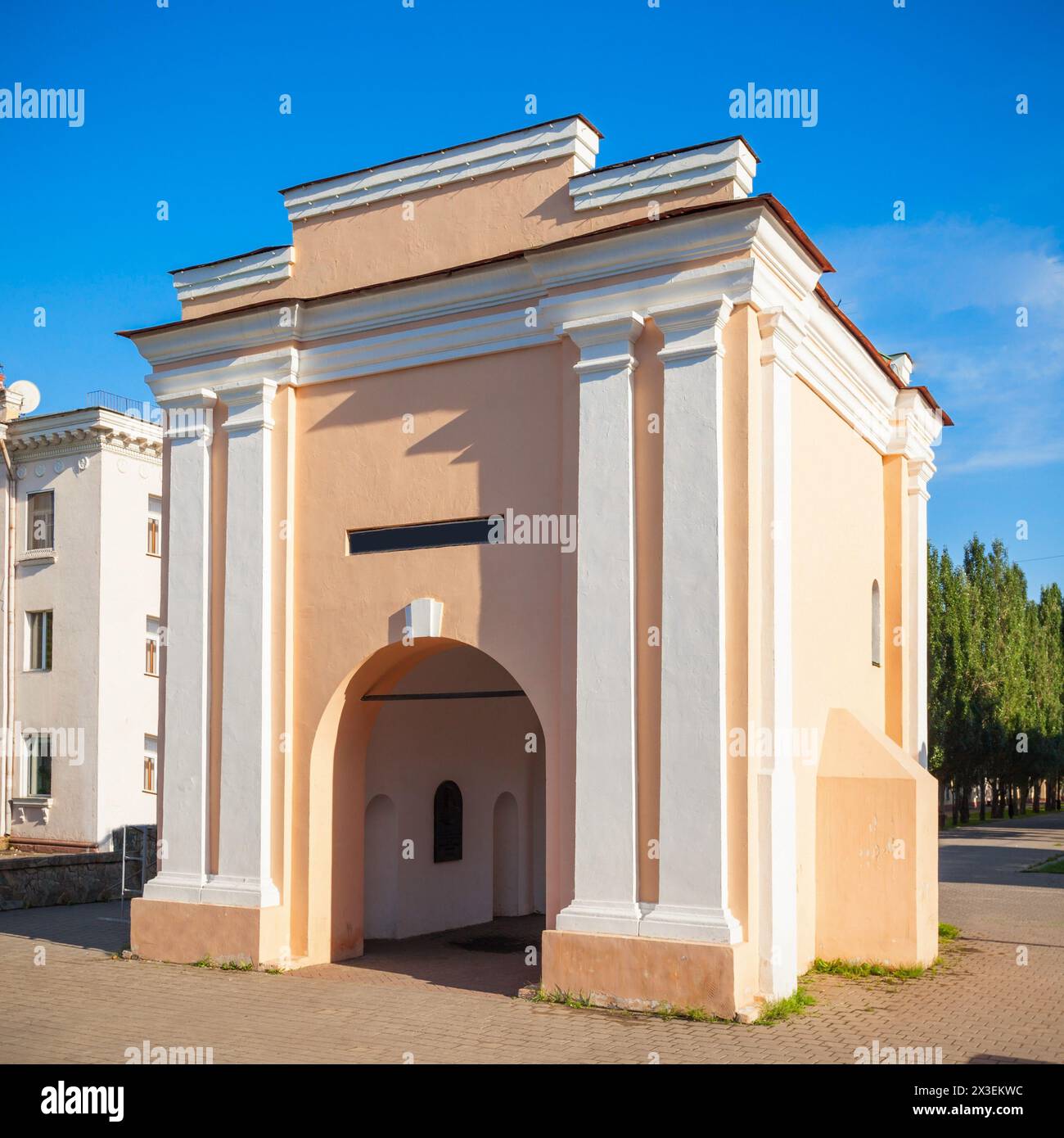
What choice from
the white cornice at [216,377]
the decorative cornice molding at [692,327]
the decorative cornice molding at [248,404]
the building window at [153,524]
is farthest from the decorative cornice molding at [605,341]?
the building window at [153,524]

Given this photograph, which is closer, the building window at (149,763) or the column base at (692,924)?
the column base at (692,924)

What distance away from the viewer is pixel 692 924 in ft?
30.2

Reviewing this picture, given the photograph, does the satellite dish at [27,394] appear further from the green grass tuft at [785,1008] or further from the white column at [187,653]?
the green grass tuft at [785,1008]

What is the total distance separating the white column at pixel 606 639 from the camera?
9.66 metres

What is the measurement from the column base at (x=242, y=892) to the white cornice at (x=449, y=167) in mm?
6722

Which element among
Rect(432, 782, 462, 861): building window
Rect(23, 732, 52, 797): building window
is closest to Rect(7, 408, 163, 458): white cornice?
Rect(23, 732, 52, 797): building window

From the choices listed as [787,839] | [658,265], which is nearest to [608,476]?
[658,265]

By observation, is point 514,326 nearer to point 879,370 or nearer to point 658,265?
point 658,265

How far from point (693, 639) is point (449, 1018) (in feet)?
11.5

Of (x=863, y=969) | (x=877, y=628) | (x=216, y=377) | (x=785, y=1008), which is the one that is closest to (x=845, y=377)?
(x=877, y=628)

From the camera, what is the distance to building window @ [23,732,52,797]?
27219mm

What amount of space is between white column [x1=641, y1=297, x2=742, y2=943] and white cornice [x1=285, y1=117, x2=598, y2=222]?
209 cm

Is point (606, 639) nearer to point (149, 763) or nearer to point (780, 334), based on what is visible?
point (780, 334)
